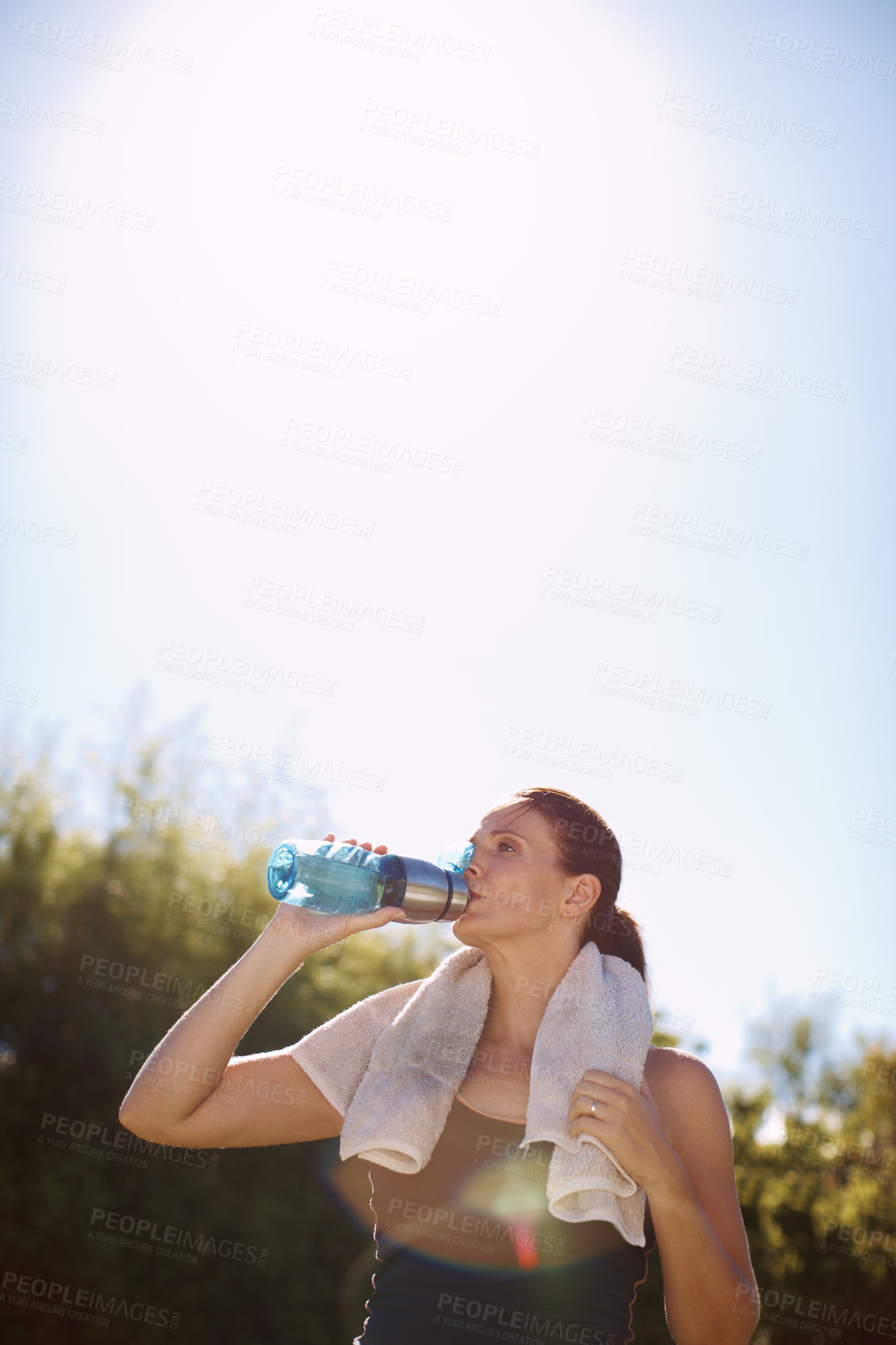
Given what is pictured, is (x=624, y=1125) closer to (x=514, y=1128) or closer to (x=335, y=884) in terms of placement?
(x=514, y=1128)

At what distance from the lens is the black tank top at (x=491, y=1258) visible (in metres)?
1.88

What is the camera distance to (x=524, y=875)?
2.32 metres

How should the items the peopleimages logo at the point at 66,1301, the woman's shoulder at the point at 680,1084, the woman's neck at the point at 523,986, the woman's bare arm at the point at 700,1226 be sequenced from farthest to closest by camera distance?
the peopleimages logo at the point at 66,1301 < the woman's neck at the point at 523,986 < the woman's shoulder at the point at 680,1084 < the woman's bare arm at the point at 700,1226

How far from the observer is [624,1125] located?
6.29 feet

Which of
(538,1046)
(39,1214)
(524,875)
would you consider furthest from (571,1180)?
(39,1214)

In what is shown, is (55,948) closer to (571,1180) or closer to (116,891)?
(116,891)

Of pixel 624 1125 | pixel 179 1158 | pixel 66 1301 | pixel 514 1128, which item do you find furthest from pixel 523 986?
pixel 66 1301

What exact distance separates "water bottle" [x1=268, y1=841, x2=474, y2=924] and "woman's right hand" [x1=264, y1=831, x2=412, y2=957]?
0.02m

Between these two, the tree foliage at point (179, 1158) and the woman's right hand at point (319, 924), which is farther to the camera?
the tree foliage at point (179, 1158)

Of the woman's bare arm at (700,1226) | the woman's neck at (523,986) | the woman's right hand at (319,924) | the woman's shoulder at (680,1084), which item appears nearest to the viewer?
the woman's bare arm at (700,1226)

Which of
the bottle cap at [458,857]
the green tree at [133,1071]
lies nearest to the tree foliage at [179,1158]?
the green tree at [133,1071]

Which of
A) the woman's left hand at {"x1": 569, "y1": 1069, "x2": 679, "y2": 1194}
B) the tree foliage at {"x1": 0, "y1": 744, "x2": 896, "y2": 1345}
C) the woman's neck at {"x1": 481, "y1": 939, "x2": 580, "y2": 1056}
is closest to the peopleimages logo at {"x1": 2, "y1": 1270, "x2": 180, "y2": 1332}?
the tree foliage at {"x1": 0, "y1": 744, "x2": 896, "y2": 1345}

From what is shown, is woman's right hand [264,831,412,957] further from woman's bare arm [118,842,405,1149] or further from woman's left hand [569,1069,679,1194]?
woman's left hand [569,1069,679,1194]

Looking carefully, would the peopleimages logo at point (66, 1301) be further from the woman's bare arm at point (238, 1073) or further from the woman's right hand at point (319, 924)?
the woman's right hand at point (319, 924)
